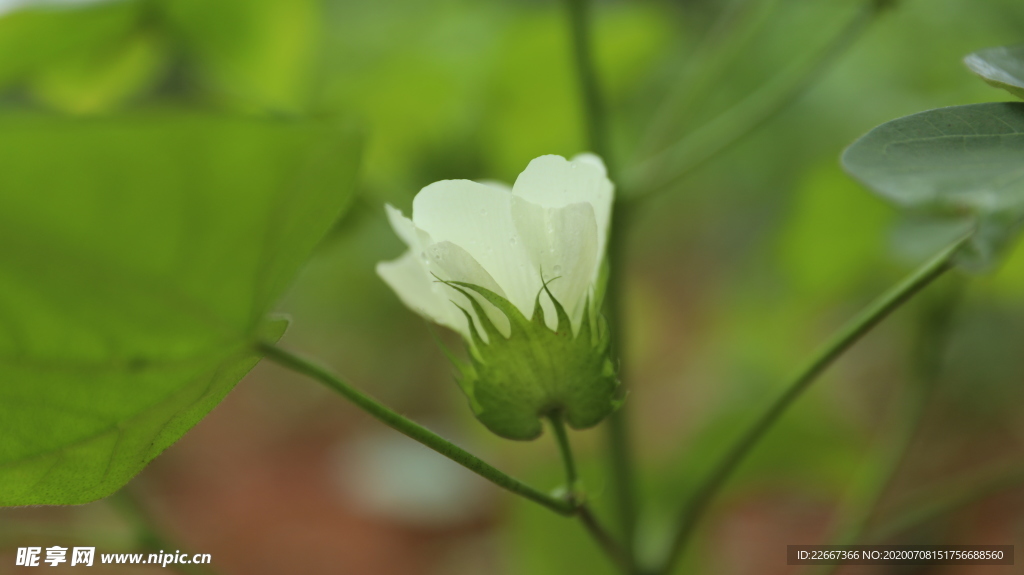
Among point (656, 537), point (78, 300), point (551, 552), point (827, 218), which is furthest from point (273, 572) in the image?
point (78, 300)

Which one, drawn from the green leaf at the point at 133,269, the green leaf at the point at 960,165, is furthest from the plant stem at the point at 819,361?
the green leaf at the point at 133,269

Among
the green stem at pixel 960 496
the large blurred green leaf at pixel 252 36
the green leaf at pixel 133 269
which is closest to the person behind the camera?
the green leaf at pixel 133 269

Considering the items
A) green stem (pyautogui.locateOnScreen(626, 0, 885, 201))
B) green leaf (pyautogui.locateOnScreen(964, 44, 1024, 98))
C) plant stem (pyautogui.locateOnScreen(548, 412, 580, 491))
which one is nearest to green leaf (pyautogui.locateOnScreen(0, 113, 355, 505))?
plant stem (pyautogui.locateOnScreen(548, 412, 580, 491))

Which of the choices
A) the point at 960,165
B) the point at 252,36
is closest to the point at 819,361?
the point at 960,165

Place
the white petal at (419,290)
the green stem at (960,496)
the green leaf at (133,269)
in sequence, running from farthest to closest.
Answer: the green stem at (960,496)
the white petal at (419,290)
the green leaf at (133,269)

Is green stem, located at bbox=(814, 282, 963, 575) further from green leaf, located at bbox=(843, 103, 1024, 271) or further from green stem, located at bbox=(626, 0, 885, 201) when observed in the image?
green leaf, located at bbox=(843, 103, 1024, 271)

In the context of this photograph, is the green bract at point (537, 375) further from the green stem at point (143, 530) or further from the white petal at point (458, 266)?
the green stem at point (143, 530)
